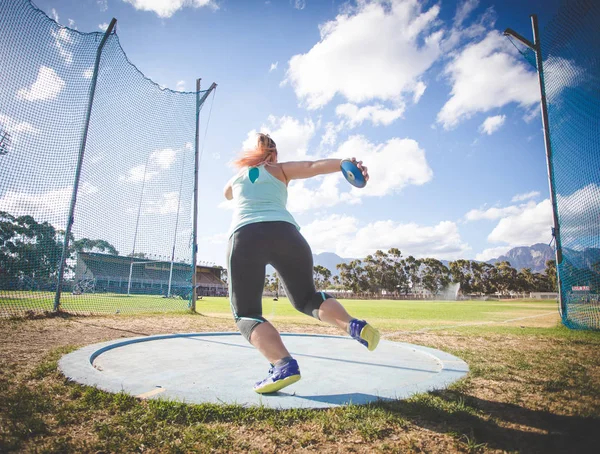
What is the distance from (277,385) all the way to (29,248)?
900 centimetres

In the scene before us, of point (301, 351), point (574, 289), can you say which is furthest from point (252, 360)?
point (574, 289)

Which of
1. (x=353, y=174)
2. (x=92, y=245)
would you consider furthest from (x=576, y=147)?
(x=92, y=245)

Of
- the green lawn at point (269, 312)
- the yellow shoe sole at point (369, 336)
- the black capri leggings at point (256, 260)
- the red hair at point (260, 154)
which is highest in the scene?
the red hair at point (260, 154)

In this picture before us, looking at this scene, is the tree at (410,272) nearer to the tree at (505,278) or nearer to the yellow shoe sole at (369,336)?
the tree at (505,278)

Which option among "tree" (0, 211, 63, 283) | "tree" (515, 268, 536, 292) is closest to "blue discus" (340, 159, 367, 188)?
"tree" (0, 211, 63, 283)

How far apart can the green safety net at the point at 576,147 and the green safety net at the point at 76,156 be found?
10839mm

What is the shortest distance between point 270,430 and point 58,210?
830cm

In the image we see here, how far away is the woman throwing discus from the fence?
308 inches

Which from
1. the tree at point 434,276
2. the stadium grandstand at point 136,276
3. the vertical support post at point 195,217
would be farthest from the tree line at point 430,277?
the vertical support post at point 195,217

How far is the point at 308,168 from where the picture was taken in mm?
2355

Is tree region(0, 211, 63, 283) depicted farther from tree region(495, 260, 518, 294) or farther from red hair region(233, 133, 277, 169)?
tree region(495, 260, 518, 294)

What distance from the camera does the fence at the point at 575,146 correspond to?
22.7 ft

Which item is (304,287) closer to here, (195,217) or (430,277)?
(195,217)

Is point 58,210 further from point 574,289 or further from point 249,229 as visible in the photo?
point 574,289
